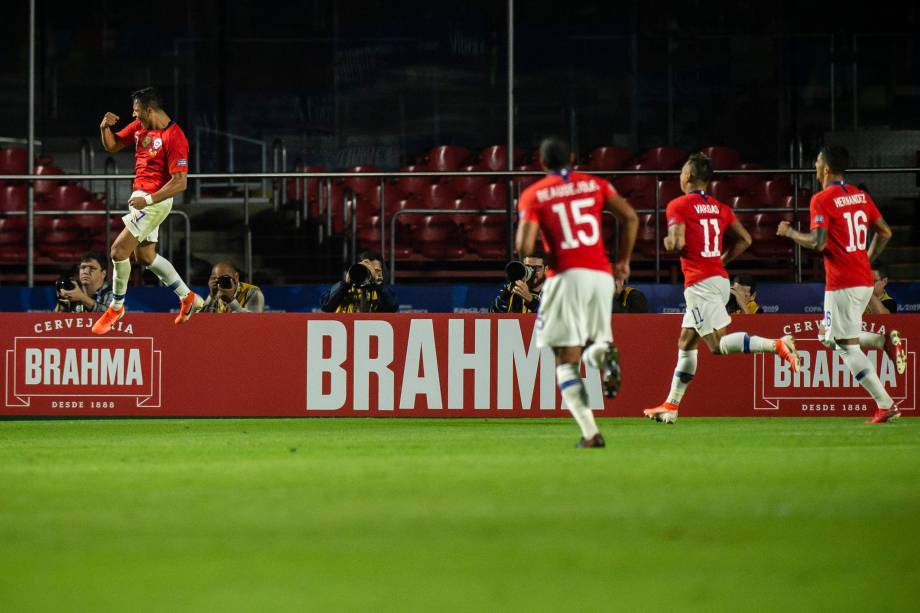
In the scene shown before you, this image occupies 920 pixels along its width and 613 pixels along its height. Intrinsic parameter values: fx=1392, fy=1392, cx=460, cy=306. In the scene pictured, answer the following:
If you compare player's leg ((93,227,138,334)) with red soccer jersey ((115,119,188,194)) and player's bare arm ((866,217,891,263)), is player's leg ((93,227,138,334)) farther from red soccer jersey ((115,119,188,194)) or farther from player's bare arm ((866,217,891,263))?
player's bare arm ((866,217,891,263))

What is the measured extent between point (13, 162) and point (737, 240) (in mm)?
13932

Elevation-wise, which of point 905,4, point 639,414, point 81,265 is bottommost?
point 639,414

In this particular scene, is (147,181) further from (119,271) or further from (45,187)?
(45,187)

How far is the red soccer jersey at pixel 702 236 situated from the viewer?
11.3m

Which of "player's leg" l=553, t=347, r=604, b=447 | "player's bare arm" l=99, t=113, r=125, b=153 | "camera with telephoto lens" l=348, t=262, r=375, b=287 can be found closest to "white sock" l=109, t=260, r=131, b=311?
"player's bare arm" l=99, t=113, r=125, b=153

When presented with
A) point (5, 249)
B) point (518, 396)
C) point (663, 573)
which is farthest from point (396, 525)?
point (5, 249)

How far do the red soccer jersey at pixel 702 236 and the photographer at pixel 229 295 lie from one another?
495 centimetres

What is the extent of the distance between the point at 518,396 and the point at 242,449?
194 inches

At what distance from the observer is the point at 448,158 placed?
22.4 meters

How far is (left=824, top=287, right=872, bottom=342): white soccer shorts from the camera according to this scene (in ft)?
37.4

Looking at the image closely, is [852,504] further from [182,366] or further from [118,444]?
[182,366]

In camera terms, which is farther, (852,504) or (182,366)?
(182,366)

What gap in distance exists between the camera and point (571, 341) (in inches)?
338

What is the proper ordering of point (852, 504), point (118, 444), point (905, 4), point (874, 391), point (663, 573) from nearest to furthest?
point (663, 573) → point (852, 504) → point (118, 444) → point (874, 391) → point (905, 4)
